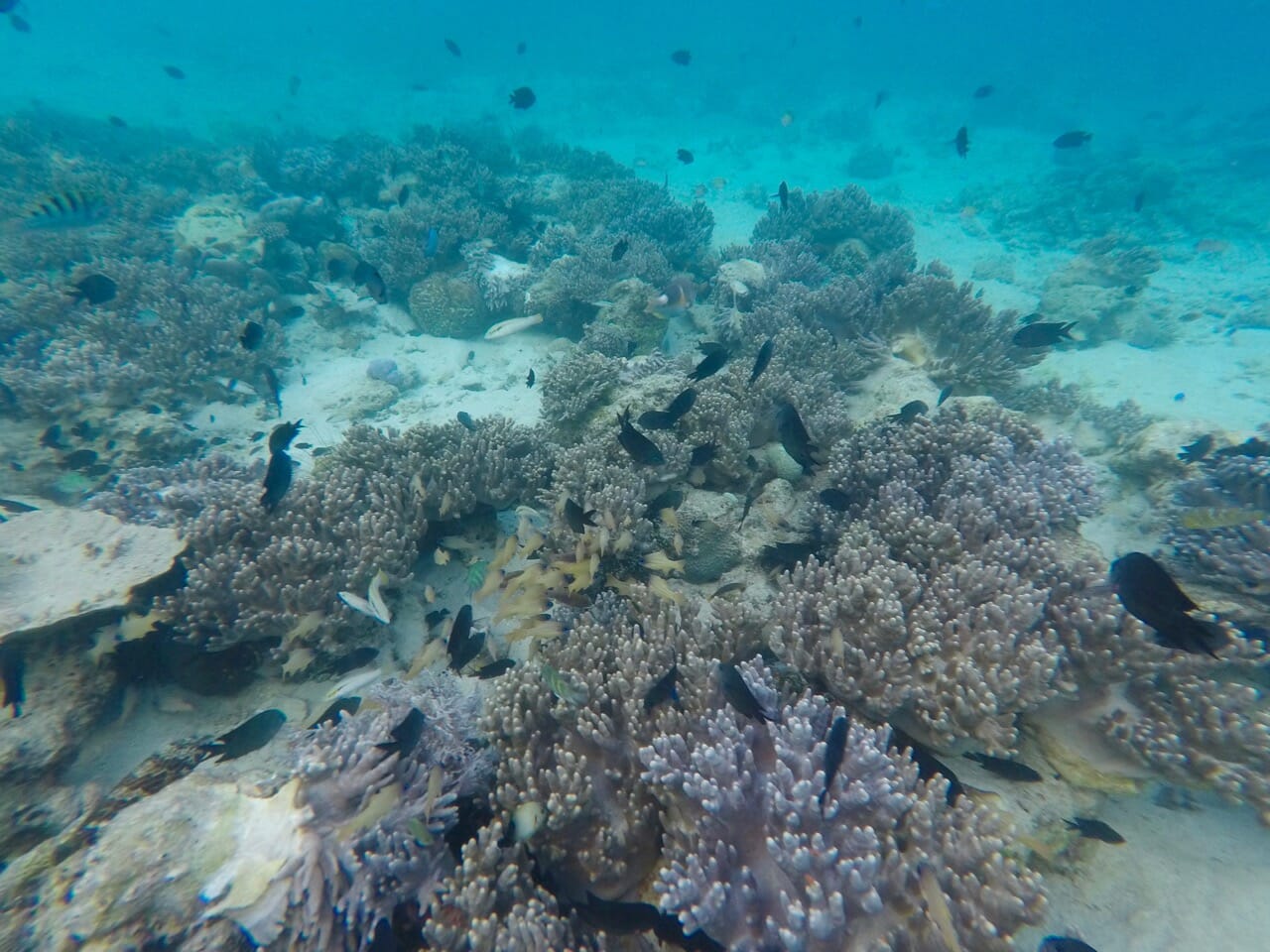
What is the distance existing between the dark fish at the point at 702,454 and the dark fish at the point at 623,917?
3.41 m

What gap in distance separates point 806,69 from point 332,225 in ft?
201

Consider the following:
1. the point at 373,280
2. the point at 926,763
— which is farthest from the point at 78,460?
the point at 926,763

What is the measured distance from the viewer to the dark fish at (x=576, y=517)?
4379 mm

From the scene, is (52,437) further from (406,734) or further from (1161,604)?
(1161,604)

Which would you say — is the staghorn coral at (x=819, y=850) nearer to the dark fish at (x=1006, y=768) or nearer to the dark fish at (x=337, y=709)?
the dark fish at (x=1006, y=768)

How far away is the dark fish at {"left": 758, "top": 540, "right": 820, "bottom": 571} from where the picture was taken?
16.5 ft

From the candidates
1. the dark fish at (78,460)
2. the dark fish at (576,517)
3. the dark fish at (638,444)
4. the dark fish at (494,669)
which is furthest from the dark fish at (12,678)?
the dark fish at (78,460)

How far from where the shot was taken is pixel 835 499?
486 centimetres

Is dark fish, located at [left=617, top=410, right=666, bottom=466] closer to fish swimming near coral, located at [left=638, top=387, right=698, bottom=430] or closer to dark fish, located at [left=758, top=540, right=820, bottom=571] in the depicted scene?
fish swimming near coral, located at [left=638, top=387, right=698, bottom=430]

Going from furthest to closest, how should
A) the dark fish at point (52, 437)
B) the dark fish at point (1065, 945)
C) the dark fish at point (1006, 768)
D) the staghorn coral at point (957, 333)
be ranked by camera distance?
the staghorn coral at point (957, 333) < the dark fish at point (52, 437) < the dark fish at point (1006, 768) < the dark fish at point (1065, 945)

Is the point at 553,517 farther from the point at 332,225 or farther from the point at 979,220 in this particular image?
the point at 979,220

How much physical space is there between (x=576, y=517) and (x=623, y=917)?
2546 millimetres

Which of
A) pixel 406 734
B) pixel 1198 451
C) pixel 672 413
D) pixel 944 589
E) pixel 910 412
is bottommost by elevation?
pixel 406 734

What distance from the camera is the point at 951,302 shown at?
859 centimetres
